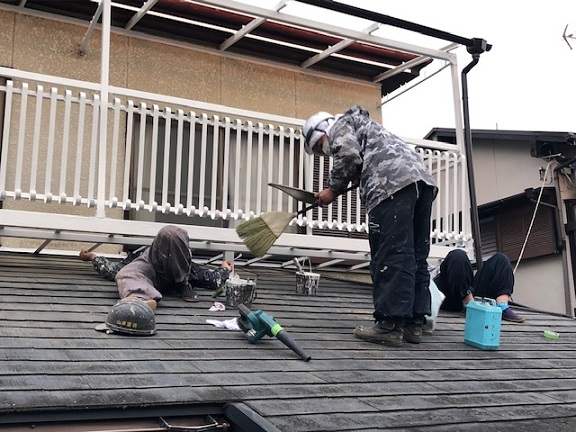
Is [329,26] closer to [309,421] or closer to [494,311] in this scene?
[494,311]

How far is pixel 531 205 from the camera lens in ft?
41.1

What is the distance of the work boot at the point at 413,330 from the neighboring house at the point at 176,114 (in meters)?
1.59

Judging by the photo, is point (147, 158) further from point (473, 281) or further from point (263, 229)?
point (473, 281)

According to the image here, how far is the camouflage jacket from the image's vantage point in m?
3.90

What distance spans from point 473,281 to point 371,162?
1.96 meters

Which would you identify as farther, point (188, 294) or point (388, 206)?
point (188, 294)

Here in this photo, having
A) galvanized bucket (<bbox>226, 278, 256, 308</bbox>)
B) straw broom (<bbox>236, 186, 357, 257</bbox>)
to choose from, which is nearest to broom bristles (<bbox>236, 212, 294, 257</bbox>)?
straw broom (<bbox>236, 186, 357, 257</bbox>)

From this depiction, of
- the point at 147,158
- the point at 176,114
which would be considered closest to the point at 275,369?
the point at 176,114

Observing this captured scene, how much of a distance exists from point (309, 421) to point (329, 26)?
4326 millimetres

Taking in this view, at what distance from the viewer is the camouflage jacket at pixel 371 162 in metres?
3.90

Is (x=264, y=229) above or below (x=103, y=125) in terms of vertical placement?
below

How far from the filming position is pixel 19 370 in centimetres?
243

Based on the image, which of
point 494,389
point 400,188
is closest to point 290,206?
point 400,188

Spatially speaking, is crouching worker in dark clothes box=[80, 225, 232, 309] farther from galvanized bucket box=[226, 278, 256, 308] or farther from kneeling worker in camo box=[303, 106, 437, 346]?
kneeling worker in camo box=[303, 106, 437, 346]
